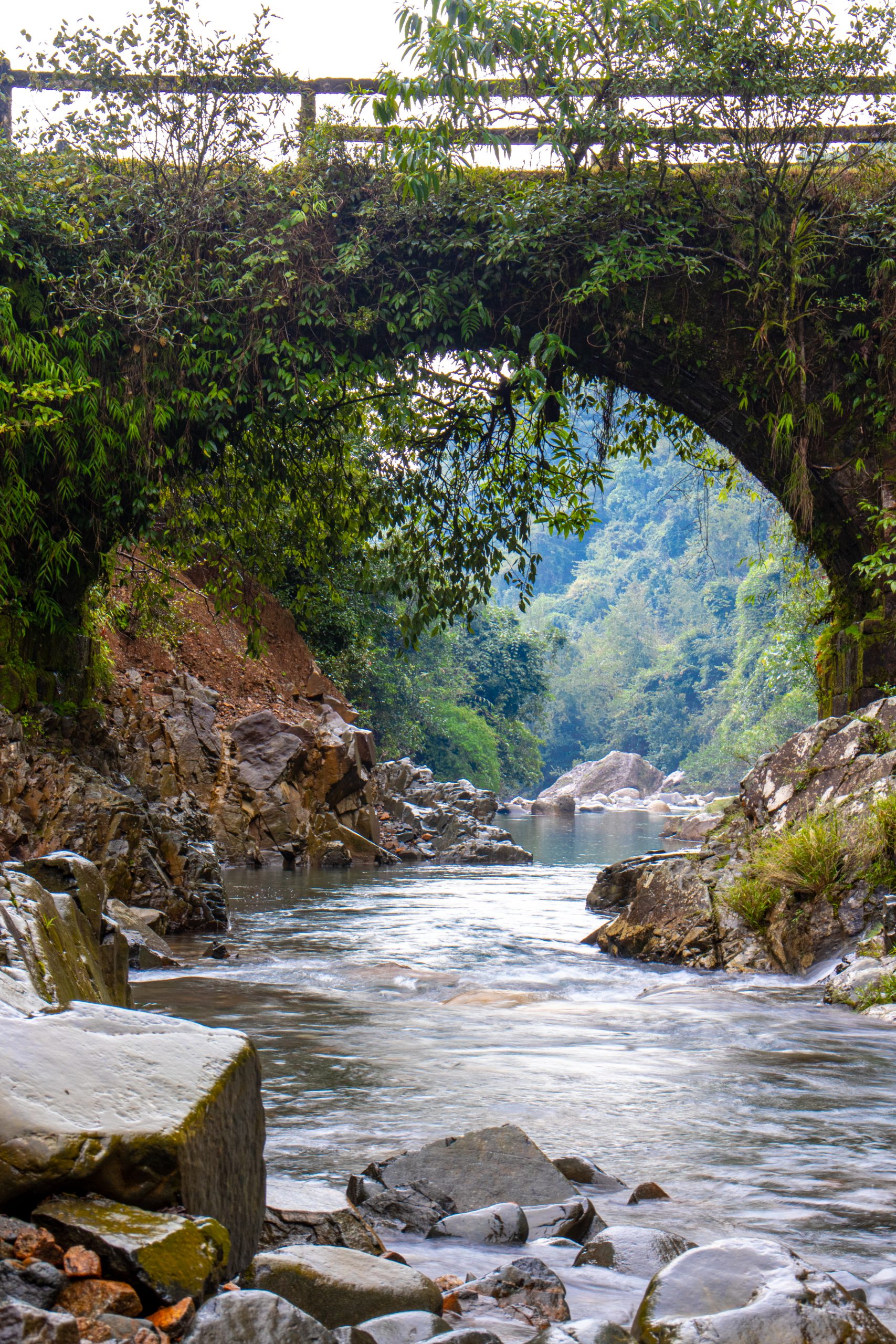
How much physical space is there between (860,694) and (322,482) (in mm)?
5842

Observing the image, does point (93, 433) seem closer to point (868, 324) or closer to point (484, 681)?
point (868, 324)

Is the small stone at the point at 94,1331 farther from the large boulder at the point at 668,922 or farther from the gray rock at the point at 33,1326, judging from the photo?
the large boulder at the point at 668,922

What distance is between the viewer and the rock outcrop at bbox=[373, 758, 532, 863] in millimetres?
21516

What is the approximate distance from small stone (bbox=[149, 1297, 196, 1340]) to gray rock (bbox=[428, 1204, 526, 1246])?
1240mm

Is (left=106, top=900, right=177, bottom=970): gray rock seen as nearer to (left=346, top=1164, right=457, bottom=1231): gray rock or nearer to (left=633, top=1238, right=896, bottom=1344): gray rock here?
(left=346, top=1164, right=457, bottom=1231): gray rock

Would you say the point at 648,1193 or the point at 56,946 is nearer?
the point at 648,1193

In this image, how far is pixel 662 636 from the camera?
8762cm

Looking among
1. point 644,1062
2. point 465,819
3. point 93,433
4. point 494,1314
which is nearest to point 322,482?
point 93,433

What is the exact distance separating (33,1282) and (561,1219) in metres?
1.70

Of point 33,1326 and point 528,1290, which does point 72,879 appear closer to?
point 528,1290

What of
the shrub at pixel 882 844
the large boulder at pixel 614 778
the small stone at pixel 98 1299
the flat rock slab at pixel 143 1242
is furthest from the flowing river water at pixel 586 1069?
the large boulder at pixel 614 778

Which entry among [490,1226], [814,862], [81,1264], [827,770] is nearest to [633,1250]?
[490,1226]

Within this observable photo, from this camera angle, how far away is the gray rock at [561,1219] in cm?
305

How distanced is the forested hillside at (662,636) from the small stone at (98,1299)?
139 ft
